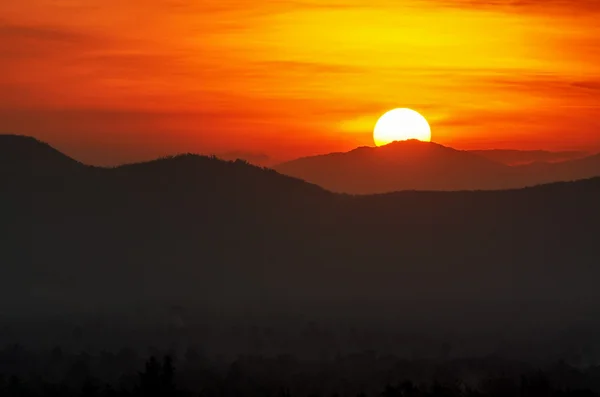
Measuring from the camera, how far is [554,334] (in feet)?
641

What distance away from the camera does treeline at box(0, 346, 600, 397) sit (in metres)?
88.1

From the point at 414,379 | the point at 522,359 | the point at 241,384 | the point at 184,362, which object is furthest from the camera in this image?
the point at 522,359

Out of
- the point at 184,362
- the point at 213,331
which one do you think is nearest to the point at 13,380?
the point at 184,362

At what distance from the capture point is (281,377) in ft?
397

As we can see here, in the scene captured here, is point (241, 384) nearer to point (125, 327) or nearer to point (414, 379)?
point (414, 379)

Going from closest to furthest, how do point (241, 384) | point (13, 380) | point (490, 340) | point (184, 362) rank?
point (13, 380) < point (241, 384) < point (184, 362) < point (490, 340)

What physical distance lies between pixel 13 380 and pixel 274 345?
80.0 m

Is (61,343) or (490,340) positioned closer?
(61,343)

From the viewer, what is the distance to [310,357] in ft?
518

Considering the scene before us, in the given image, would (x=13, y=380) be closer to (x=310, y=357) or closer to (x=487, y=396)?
(x=487, y=396)

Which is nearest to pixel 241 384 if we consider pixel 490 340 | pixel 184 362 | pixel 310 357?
pixel 184 362

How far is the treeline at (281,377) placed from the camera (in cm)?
8806

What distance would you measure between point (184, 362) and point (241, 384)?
120ft

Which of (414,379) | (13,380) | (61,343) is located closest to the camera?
(13,380)
